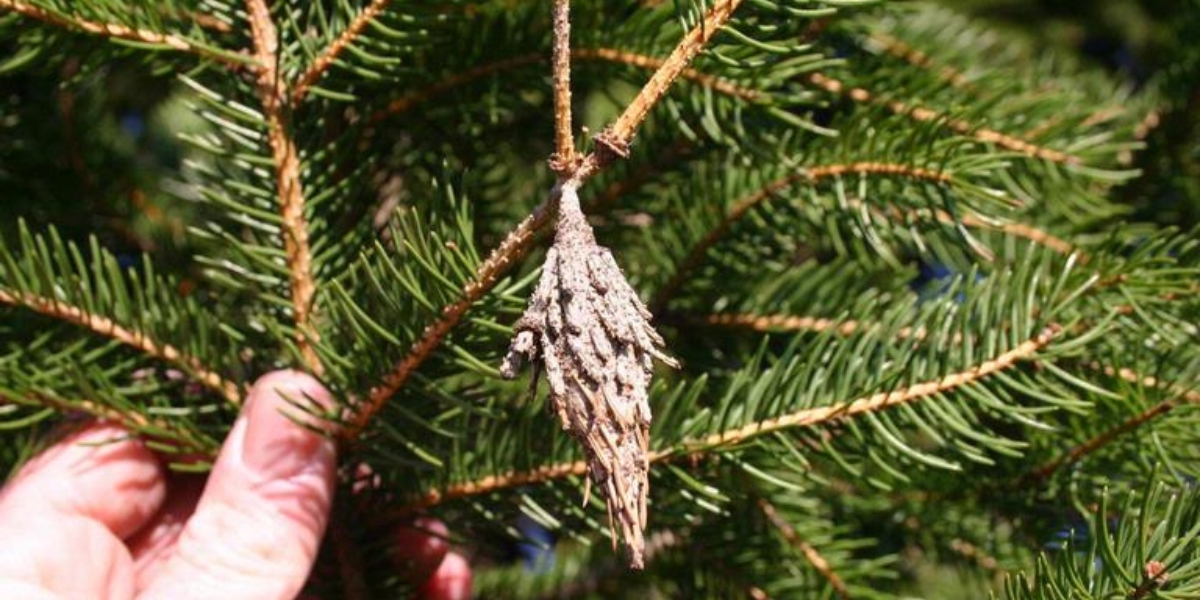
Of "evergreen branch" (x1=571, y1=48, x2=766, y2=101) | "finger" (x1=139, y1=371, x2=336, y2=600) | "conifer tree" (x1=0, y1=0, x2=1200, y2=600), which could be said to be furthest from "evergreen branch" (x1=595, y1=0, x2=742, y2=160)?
"finger" (x1=139, y1=371, x2=336, y2=600)

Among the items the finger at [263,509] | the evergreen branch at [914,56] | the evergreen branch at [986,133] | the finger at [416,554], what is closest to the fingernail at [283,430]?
the finger at [263,509]

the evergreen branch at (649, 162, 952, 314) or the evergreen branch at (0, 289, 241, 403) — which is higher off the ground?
the evergreen branch at (649, 162, 952, 314)

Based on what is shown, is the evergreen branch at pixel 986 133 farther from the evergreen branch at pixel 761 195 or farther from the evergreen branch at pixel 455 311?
the evergreen branch at pixel 455 311

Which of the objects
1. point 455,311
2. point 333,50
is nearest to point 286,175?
point 333,50

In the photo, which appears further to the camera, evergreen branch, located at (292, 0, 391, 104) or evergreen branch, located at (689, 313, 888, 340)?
evergreen branch, located at (689, 313, 888, 340)

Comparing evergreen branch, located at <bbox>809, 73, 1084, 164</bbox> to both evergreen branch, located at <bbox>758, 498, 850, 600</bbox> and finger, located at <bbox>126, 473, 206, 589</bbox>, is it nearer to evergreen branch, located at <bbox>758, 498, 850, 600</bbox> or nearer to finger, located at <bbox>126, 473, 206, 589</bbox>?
evergreen branch, located at <bbox>758, 498, 850, 600</bbox>

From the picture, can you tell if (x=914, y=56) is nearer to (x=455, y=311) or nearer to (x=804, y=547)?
(x=804, y=547)
